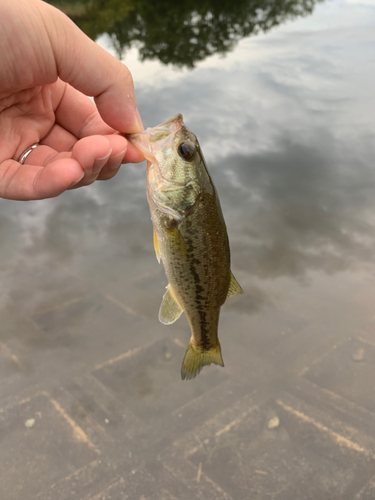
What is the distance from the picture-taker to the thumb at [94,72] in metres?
1.80

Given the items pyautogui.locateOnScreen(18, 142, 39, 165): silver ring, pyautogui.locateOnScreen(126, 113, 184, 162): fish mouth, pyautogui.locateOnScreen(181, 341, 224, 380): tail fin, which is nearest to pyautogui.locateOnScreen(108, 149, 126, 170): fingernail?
pyautogui.locateOnScreen(126, 113, 184, 162): fish mouth

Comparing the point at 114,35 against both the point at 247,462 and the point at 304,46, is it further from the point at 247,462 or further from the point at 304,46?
the point at 247,462

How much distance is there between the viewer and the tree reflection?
670 inches

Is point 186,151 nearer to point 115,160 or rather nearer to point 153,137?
point 153,137

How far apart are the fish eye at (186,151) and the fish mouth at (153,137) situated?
85 mm

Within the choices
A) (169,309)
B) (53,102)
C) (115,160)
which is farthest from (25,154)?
(169,309)

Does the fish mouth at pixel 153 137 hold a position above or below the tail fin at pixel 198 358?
above

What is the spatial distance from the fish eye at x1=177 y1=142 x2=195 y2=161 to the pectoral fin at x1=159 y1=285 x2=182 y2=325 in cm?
79

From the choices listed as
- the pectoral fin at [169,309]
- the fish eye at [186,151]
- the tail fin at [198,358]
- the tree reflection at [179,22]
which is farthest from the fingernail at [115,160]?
the tree reflection at [179,22]

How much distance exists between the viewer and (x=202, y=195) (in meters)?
2.00

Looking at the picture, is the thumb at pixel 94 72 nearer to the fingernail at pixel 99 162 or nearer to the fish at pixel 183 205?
the fish at pixel 183 205

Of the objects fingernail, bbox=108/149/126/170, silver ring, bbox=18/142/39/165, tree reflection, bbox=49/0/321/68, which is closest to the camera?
fingernail, bbox=108/149/126/170

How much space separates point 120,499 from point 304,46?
18.8 metres

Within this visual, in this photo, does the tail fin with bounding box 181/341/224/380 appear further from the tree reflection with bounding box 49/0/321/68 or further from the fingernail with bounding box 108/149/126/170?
the tree reflection with bounding box 49/0/321/68
